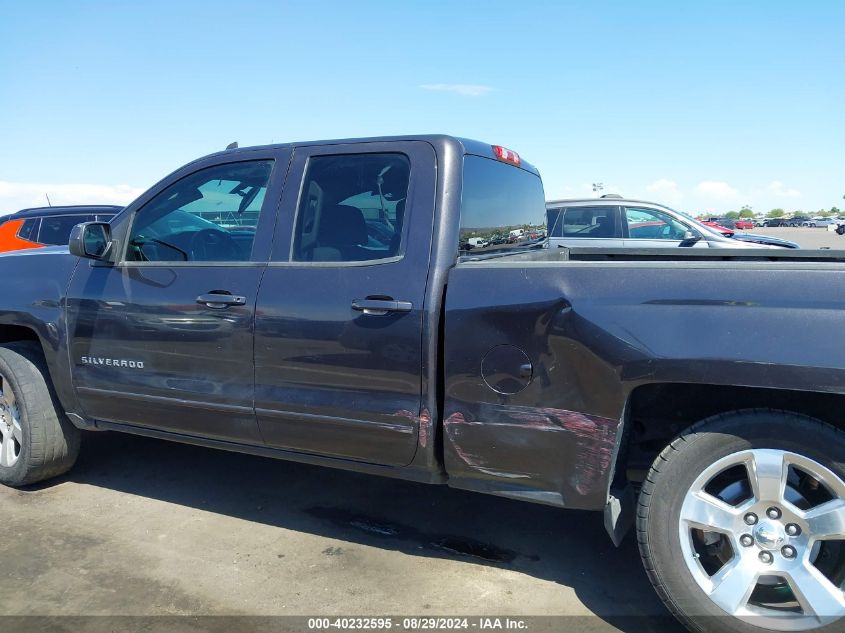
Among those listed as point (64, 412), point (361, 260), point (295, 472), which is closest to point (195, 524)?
point (295, 472)

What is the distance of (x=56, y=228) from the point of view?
9.16 meters

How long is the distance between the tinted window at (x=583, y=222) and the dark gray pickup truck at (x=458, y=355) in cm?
585

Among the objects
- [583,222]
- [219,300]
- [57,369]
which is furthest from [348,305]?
[583,222]

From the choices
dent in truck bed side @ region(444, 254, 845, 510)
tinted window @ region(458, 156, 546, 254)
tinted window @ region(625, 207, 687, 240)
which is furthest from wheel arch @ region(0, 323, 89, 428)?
tinted window @ region(625, 207, 687, 240)

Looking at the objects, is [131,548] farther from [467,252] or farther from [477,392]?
[467,252]

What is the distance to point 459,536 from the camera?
342 cm

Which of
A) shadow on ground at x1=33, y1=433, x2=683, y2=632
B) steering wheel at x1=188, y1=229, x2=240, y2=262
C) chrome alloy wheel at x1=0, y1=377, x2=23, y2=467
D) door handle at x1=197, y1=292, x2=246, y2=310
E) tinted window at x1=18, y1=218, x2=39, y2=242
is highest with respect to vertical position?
steering wheel at x1=188, y1=229, x2=240, y2=262

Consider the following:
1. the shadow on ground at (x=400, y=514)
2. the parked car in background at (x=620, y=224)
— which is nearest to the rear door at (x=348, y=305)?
the shadow on ground at (x=400, y=514)

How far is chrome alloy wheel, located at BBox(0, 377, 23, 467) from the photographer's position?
390 cm

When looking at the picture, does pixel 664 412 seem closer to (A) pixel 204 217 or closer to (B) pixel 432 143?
(B) pixel 432 143

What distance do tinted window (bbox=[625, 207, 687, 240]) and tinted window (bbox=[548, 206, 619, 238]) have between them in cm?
32

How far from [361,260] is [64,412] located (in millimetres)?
2240

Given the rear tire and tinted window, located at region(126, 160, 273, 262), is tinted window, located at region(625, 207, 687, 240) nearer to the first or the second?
tinted window, located at region(126, 160, 273, 262)

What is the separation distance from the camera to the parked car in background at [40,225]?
895 cm
